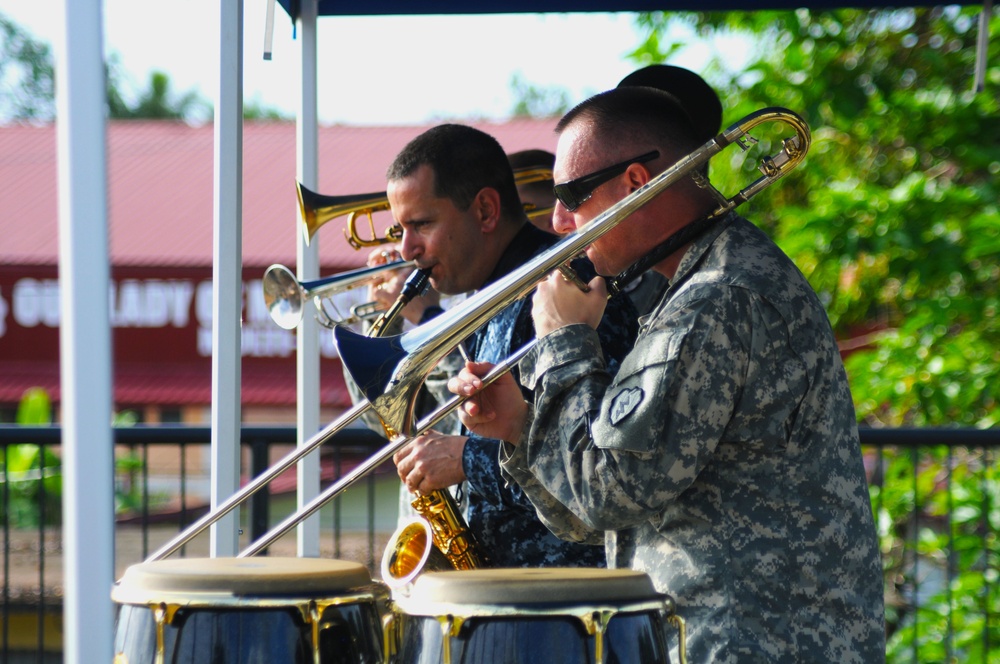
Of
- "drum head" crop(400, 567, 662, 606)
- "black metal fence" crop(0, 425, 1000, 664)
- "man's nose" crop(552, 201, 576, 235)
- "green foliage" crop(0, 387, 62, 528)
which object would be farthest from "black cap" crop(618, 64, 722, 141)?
"green foliage" crop(0, 387, 62, 528)

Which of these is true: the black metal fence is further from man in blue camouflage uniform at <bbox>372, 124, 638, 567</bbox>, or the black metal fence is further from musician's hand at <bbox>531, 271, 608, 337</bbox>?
musician's hand at <bbox>531, 271, 608, 337</bbox>

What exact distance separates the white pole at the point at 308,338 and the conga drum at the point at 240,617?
1.44 m

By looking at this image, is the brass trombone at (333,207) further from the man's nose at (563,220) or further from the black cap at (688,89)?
the man's nose at (563,220)

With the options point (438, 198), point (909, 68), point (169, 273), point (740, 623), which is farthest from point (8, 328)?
point (740, 623)

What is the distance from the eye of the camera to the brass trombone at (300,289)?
12.4ft

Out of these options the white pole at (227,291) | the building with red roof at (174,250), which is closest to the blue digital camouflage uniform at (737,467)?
the white pole at (227,291)

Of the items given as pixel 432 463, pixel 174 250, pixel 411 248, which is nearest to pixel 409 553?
pixel 432 463

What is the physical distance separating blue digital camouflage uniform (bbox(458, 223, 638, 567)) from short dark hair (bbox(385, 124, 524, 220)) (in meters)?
0.48

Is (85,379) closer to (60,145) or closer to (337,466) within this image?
(60,145)

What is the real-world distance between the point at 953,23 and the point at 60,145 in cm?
607

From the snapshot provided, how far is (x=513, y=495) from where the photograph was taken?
9.64 ft

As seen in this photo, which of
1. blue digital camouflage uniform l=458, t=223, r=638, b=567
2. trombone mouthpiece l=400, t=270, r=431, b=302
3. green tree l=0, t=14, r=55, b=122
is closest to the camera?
blue digital camouflage uniform l=458, t=223, r=638, b=567

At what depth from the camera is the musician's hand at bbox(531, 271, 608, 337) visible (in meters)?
2.44

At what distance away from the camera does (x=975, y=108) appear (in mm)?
5996
